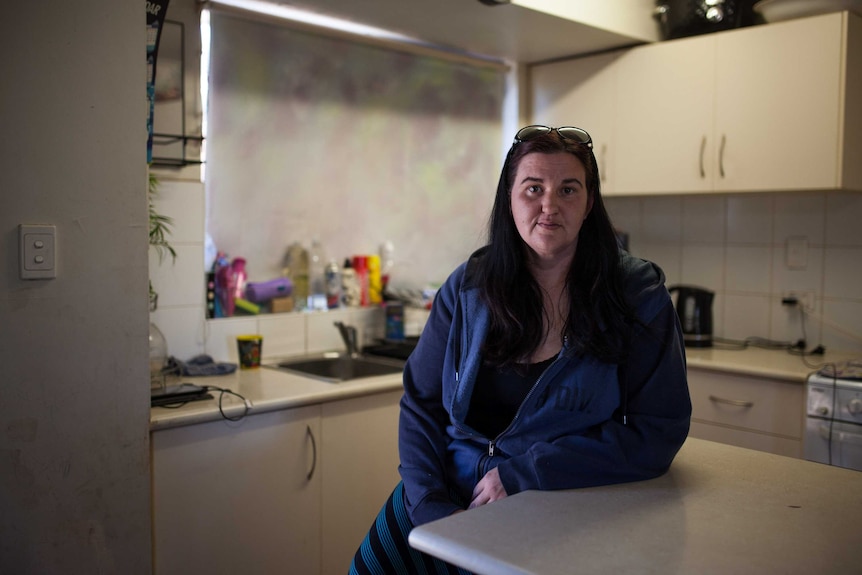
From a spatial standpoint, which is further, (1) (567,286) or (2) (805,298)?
(2) (805,298)

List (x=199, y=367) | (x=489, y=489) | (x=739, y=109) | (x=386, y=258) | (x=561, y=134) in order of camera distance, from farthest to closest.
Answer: (x=386, y=258), (x=739, y=109), (x=199, y=367), (x=561, y=134), (x=489, y=489)

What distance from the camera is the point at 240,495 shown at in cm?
222

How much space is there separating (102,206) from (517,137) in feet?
3.12

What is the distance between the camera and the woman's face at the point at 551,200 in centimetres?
157

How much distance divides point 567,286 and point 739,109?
1.66 m

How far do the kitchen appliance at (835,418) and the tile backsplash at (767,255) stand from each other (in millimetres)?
520

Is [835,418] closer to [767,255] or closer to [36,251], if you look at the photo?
[767,255]

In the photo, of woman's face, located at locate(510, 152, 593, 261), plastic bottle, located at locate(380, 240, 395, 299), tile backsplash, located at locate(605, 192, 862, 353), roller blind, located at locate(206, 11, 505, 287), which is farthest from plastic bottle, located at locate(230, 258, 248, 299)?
tile backsplash, located at locate(605, 192, 862, 353)

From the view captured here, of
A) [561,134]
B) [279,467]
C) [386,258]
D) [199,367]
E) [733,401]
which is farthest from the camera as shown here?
[386,258]

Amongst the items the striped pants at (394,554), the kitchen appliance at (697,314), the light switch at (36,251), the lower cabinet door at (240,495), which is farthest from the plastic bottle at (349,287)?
the striped pants at (394,554)

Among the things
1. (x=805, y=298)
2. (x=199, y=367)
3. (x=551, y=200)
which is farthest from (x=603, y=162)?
(x=551, y=200)

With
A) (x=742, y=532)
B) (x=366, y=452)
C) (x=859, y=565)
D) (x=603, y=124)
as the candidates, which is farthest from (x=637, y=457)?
(x=603, y=124)

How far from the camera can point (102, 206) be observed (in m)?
1.89

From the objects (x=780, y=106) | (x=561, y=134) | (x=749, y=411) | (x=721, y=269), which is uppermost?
(x=780, y=106)
